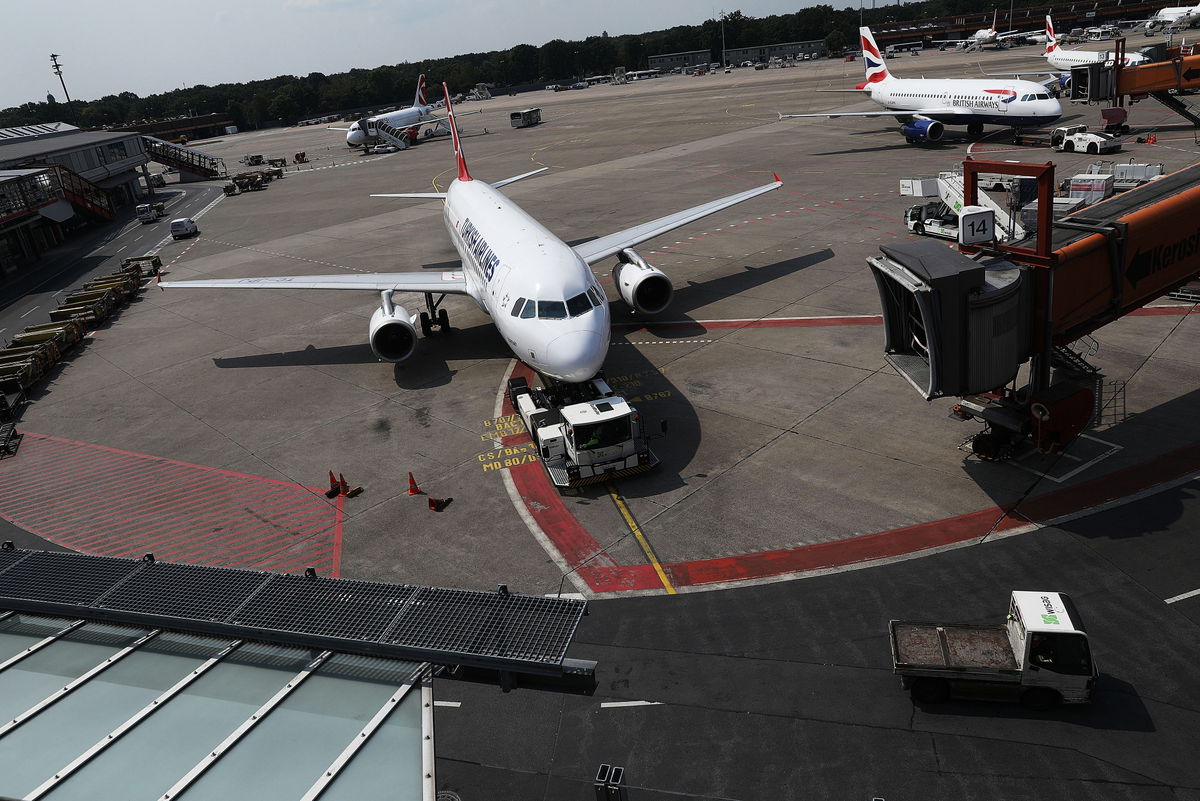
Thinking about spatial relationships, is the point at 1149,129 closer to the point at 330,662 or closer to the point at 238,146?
the point at 330,662

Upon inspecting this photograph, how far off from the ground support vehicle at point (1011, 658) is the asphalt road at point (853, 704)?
38 cm

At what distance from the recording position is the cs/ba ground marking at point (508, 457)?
24.3 metres

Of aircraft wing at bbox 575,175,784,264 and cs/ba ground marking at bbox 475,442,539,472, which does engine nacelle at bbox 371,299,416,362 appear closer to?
cs/ba ground marking at bbox 475,442,539,472

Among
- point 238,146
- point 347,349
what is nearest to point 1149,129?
point 347,349

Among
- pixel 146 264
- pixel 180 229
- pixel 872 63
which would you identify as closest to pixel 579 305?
pixel 146 264

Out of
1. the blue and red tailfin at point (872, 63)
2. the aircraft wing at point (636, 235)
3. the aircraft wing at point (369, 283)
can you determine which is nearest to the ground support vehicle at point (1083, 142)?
the blue and red tailfin at point (872, 63)

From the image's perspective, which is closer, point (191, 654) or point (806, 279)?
point (191, 654)

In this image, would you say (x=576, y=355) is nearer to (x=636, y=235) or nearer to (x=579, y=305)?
(x=579, y=305)

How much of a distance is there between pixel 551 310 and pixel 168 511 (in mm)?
13908

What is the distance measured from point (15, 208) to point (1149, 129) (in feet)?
317

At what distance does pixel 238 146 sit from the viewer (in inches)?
6467

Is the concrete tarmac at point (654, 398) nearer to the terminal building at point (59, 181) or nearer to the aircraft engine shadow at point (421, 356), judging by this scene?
the aircraft engine shadow at point (421, 356)

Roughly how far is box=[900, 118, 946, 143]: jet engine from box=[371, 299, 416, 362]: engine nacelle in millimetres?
56901

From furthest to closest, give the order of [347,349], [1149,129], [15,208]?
[1149,129] → [15,208] → [347,349]
